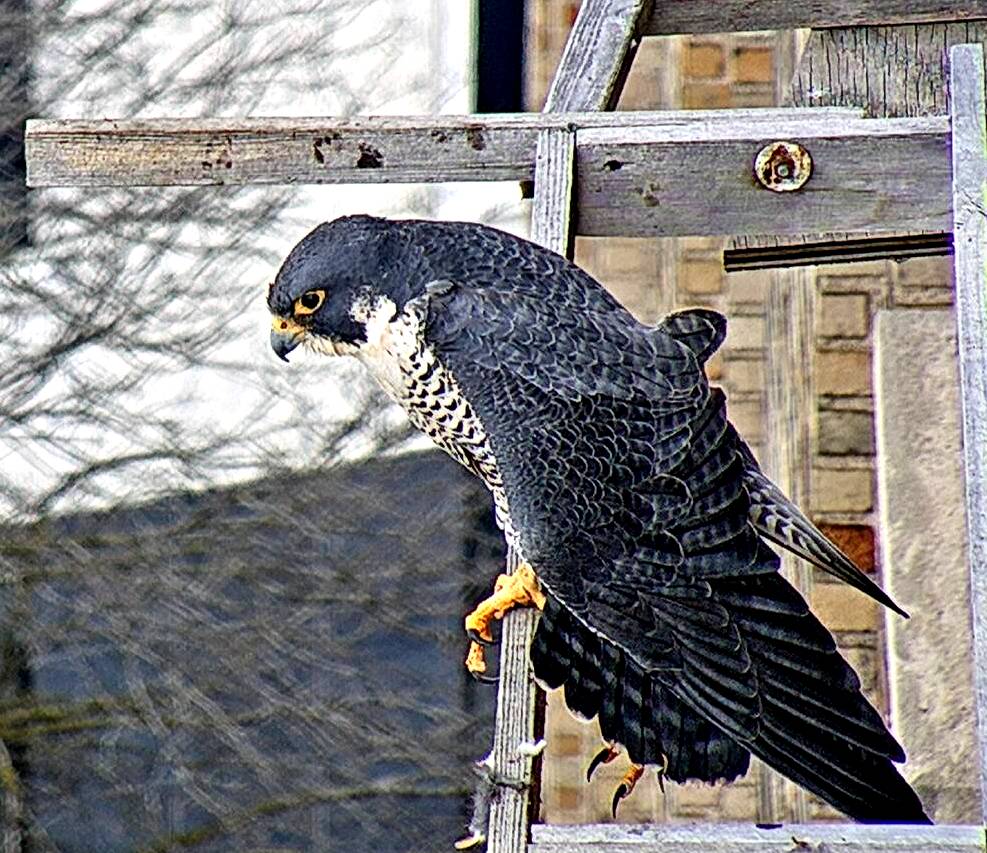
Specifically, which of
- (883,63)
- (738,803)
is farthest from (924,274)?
(883,63)

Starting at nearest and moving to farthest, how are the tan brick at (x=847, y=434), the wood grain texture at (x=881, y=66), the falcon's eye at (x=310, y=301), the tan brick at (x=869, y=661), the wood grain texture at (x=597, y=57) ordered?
the falcon's eye at (x=310, y=301) → the wood grain texture at (x=597, y=57) → the wood grain texture at (x=881, y=66) → the tan brick at (x=869, y=661) → the tan brick at (x=847, y=434)

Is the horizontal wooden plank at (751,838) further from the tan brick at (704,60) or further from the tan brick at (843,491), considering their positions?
the tan brick at (704,60)

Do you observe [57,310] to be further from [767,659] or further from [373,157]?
[767,659]

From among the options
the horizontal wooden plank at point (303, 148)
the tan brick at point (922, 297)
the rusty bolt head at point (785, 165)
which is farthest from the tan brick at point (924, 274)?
the rusty bolt head at point (785, 165)

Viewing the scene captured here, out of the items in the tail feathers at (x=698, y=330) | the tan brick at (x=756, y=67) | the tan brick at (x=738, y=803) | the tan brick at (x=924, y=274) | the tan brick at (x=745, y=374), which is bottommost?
the tan brick at (x=738, y=803)

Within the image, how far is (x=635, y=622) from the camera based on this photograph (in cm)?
225

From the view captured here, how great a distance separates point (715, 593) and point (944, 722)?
1322 millimetres

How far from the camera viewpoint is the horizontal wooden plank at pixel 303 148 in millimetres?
2439

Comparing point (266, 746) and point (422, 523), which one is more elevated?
point (422, 523)

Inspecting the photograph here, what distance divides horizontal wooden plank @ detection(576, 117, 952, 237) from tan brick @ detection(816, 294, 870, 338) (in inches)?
74.7

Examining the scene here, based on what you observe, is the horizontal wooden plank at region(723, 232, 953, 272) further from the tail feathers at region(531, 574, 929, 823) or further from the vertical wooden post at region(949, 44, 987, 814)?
the tail feathers at region(531, 574, 929, 823)

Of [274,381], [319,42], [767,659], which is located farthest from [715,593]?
[319,42]

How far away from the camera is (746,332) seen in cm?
468

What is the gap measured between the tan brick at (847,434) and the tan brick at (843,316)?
0.57 feet
